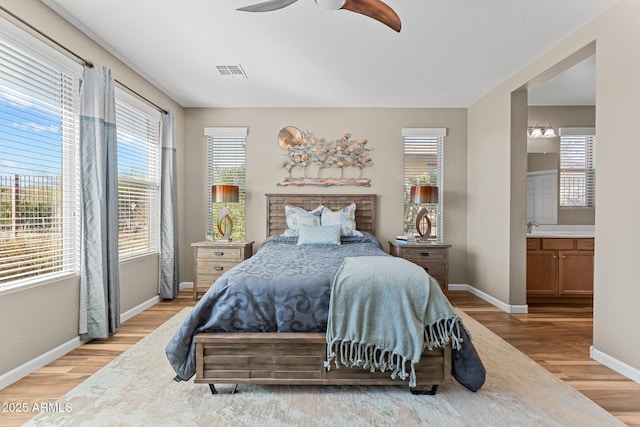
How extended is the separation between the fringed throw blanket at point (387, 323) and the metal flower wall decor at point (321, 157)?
3.03 m

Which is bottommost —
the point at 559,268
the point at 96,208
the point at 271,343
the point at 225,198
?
the point at 271,343

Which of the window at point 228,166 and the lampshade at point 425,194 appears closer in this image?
the lampshade at point 425,194

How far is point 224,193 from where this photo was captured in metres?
4.70

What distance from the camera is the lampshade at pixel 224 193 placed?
15.4 ft

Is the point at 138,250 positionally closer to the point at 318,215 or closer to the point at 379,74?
the point at 318,215

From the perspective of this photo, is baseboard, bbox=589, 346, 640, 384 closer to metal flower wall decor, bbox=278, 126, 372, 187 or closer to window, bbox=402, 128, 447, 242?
window, bbox=402, 128, 447, 242

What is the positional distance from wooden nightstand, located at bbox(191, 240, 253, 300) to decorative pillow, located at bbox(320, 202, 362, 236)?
3.73 ft

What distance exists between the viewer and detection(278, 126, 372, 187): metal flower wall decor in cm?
506

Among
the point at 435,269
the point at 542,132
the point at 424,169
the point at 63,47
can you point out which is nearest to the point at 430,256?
the point at 435,269

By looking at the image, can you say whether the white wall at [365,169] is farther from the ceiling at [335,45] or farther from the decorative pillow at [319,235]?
the decorative pillow at [319,235]

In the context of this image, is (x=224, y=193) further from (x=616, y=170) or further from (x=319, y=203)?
(x=616, y=170)

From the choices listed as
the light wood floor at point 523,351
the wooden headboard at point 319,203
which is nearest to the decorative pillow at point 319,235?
the wooden headboard at point 319,203

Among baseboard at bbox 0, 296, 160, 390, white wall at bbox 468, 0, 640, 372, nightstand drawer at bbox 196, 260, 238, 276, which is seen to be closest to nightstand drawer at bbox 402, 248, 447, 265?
white wall at bbox 468, 0, 640, 372

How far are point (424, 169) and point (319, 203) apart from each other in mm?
1633
